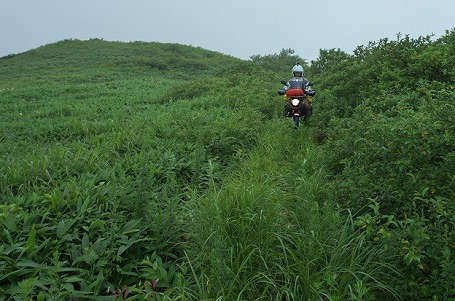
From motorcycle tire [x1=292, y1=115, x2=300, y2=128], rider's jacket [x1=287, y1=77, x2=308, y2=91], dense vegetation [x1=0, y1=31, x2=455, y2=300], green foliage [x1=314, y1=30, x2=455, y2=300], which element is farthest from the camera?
rider's jacket [x1=287, y1=77, x2=308, y2=91]

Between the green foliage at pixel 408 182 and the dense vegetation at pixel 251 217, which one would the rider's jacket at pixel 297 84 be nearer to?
the dense vegetation at pixel 251 217

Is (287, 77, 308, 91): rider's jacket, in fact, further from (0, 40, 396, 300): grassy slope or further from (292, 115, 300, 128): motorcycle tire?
(0, 40, 396, 300): grassy slope

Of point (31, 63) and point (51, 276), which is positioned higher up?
point (31, 63)

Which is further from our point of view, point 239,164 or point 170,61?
point 170,61

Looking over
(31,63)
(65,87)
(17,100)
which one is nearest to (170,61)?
(31,63)

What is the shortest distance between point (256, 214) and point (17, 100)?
12608 millimetres

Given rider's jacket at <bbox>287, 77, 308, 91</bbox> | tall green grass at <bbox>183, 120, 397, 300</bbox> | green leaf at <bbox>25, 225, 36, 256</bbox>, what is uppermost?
rider's jacket at <bbox>287, 77, 308, 91</bbox>

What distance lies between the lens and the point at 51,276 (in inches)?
100

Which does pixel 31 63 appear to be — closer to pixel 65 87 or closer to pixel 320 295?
pixel 65 87

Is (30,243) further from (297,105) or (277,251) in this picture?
(297,105)

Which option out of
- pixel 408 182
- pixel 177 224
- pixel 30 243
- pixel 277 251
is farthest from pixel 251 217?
pixel 30 243

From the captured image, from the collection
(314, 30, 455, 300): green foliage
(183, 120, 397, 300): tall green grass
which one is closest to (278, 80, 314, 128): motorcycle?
(314, 30, 455, 300): green foliage

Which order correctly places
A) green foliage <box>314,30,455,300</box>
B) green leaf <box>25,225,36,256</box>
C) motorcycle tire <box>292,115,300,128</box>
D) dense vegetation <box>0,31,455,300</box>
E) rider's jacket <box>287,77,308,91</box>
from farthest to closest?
rider's jacket <box>287,77,308,91</box> → motorcycle tire <box>292,115,300,128</box> → green leaf <box>25,225,36,256</box> → dense vegetation <box>0,31,455,300</box> → green foliage <box>314,30,455,300</box>

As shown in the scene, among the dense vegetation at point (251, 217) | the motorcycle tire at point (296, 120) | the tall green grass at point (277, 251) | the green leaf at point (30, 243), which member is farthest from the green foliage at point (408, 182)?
the green leaf at point (30, 243)
